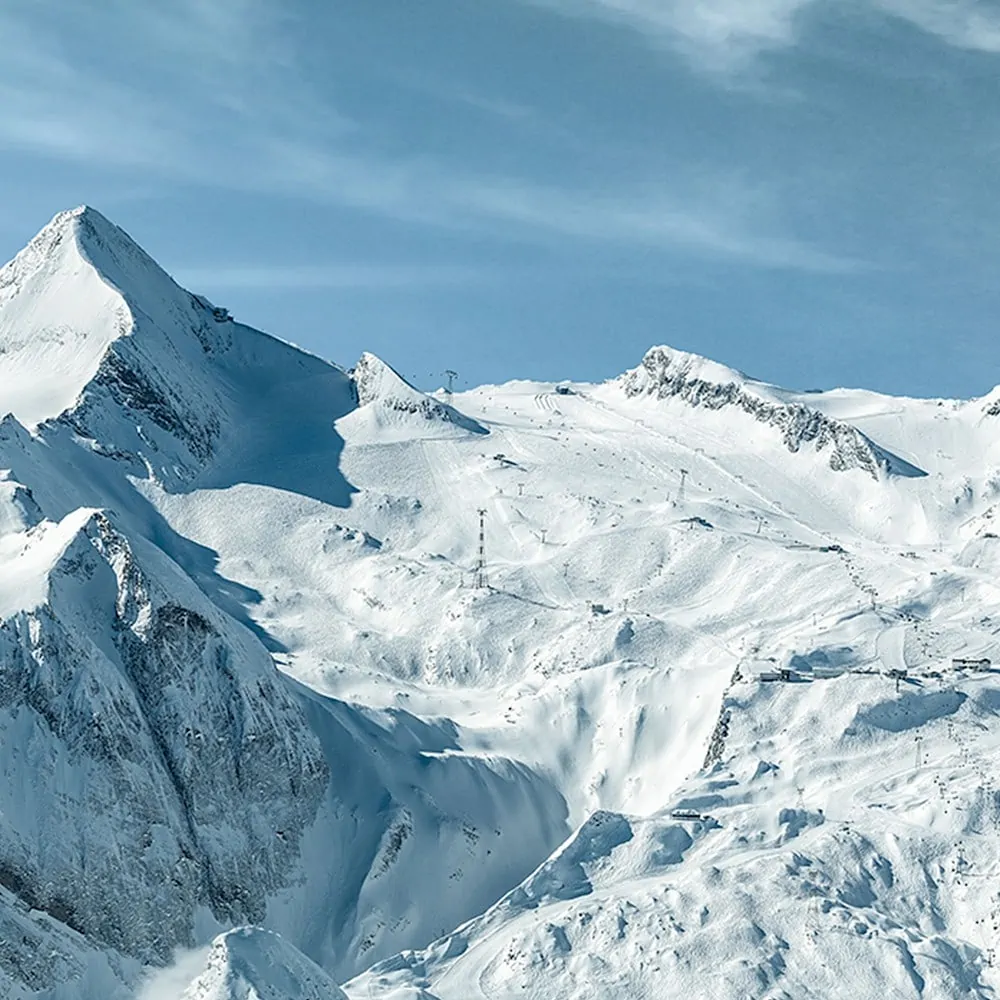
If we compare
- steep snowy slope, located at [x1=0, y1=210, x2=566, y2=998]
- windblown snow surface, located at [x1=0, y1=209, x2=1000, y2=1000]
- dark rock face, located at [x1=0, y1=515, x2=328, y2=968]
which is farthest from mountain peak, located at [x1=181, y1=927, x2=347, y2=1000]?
dark rock face, located at [x1=0, y1=515, x2=328, y2=968]

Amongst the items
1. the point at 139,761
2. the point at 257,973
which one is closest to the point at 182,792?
the point at 139,761

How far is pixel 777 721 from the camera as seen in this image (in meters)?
155

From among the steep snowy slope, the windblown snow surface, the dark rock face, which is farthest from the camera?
the dark rock face

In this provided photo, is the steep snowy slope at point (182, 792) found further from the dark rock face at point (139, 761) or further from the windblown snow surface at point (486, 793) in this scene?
the windblown snow surface at point (486, 793)

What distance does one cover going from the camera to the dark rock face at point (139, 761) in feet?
396

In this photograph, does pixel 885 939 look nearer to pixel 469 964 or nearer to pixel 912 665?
pixel 469 964

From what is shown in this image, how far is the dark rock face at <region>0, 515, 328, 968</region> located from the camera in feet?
396

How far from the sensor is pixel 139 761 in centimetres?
12988

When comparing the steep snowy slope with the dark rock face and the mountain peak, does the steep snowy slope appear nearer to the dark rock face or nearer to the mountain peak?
the dark rock face

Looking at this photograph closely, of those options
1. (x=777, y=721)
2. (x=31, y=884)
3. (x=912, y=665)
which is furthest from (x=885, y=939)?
(x=31, y=884)

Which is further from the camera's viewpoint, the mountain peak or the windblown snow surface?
the windblown snow surface

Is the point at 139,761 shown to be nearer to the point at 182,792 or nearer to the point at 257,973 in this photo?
the point at 182,792

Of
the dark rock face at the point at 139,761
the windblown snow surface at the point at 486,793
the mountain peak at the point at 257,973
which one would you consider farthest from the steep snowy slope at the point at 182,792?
the mountain peak at the point at 257,973

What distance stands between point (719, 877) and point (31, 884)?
1999 inches
